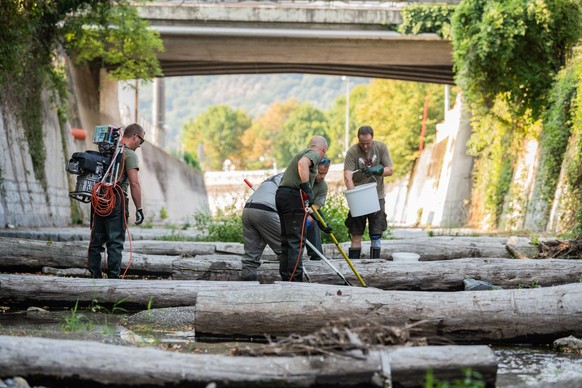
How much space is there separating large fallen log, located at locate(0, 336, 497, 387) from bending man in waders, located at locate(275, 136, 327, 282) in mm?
4244

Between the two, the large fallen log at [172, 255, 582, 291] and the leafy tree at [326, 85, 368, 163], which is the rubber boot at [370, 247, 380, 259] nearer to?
the large fallen log at [172, 255, 582, 291]

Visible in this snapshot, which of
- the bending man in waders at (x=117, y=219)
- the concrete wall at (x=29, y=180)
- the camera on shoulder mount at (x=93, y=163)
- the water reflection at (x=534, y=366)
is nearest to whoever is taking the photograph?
the water reflection at (x=534, y=366)

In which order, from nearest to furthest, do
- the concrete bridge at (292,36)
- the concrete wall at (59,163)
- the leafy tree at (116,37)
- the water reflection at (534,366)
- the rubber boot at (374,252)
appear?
the water reflection at (534,366)
the rubber boot at (374,252)
the concrete wall at (59,163)
the leafy tree at (116,37)
the concrete bridge at (292,36)

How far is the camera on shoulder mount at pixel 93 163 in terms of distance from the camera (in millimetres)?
10422

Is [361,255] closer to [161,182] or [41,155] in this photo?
[41,155]

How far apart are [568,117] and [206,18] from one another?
12.2 m

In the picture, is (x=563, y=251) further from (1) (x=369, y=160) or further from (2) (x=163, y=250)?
(2) (x=163, y=250)

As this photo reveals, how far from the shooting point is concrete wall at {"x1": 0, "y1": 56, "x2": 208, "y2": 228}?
20.9 metres

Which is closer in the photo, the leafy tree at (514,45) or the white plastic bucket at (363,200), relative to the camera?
the white plastic bucket at (363,200)

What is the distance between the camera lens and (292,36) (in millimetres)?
29953

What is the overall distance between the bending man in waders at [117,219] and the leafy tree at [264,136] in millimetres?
107922

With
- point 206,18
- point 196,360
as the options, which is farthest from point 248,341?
point 206,18

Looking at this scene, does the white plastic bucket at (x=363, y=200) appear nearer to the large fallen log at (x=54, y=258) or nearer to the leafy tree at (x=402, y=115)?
the large fallen log at (x=54, y=258)

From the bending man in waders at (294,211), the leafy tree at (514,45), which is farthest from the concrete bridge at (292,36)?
the bending man in waders at (294,211)
